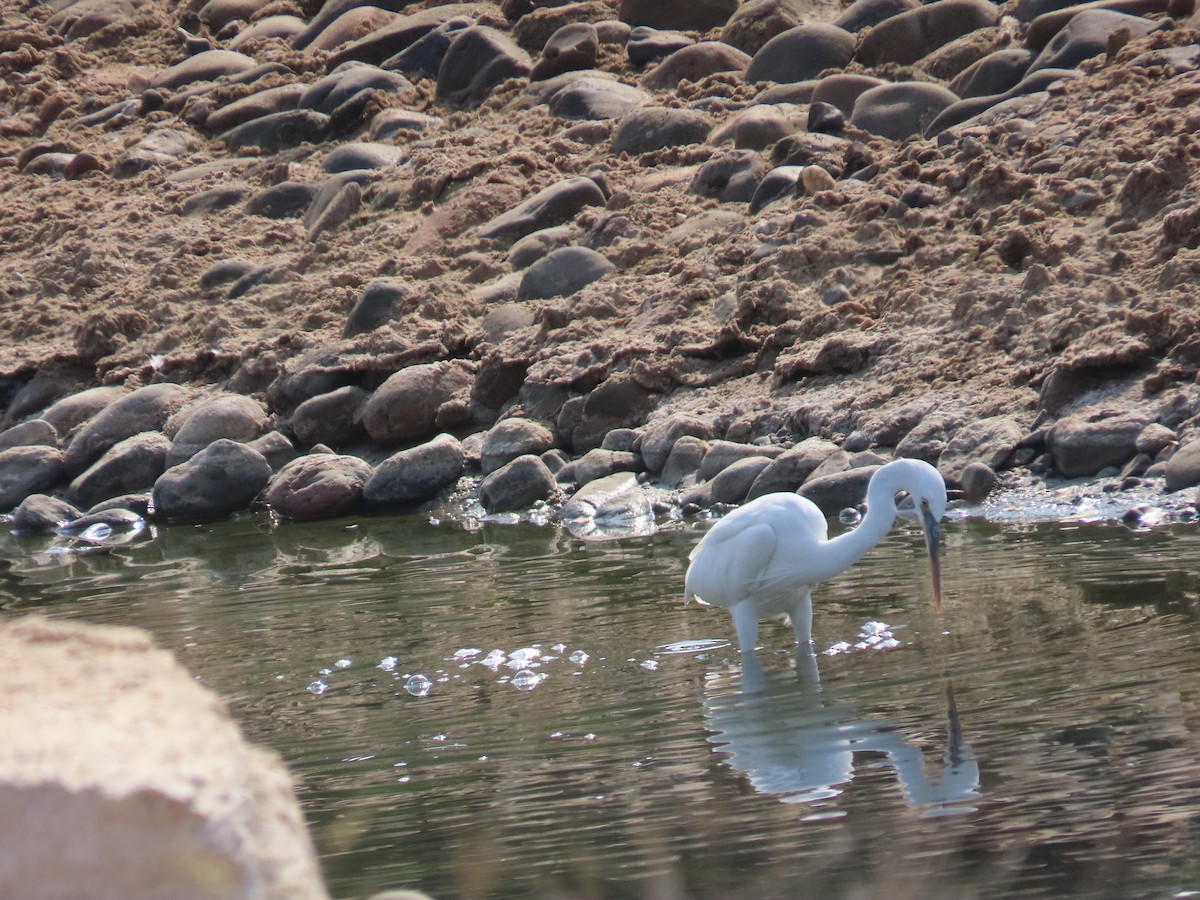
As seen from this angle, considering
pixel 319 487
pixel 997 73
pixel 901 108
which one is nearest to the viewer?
pixel 319 487

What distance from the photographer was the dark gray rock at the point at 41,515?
1475cm

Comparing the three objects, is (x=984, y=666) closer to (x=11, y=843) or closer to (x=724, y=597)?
(x=724, y=597)

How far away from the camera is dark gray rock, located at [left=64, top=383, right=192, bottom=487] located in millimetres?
16172

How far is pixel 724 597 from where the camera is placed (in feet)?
26.2

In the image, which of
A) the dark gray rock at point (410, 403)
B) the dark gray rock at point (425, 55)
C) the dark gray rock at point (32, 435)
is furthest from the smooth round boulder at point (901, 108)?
the dark gray rock at point (32, 435)

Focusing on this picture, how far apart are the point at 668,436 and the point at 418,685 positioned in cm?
571

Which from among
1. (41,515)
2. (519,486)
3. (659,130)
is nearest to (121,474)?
(41,515)

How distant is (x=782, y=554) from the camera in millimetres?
7766

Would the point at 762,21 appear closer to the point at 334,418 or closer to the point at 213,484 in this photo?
the point at 334,418

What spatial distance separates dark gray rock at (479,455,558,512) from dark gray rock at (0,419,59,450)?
5.69 m

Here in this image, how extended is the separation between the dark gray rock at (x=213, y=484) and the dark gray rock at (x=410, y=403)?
3.62 feet

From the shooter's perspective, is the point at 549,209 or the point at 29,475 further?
the point at 549,209

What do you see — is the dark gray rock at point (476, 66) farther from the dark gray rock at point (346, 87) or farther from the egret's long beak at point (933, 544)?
the egret's long beak at point (933, 544)

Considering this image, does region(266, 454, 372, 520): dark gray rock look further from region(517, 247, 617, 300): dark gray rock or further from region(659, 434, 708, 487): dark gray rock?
region(659, 434, 708, 487): dark gray rock
